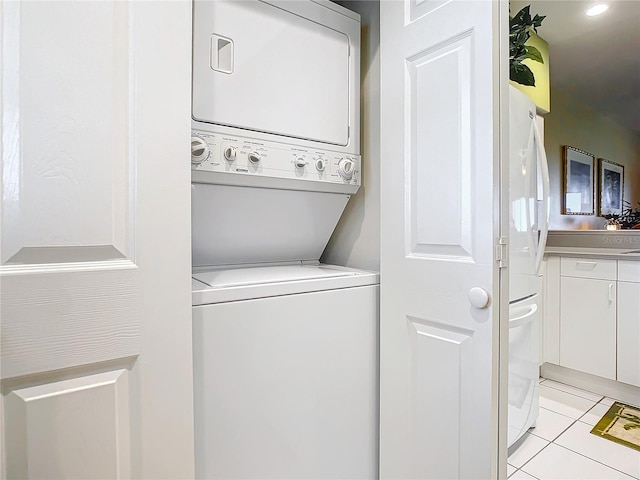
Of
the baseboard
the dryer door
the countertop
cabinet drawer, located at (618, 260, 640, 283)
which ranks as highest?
the dryer door

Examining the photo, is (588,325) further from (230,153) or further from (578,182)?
(230,153)

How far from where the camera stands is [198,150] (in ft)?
3.83

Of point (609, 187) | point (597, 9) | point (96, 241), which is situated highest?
point (597, 9)

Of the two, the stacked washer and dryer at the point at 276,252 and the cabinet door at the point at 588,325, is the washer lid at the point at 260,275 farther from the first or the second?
the cabinet door at the point at 588,325

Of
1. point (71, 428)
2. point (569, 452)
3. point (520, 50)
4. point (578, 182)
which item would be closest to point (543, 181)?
point (520, 50)

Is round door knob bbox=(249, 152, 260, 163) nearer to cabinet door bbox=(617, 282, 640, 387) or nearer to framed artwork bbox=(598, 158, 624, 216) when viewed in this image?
cabinet door bbox=(617, 282, 640, 387)

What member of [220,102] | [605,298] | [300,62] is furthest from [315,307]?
[605,298]

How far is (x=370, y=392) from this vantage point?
4.77 feet

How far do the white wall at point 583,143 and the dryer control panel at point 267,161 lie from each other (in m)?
2.77

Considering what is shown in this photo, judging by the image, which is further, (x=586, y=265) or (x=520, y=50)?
(x=586, y=265)

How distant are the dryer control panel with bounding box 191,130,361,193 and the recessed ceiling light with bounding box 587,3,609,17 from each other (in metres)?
2.21

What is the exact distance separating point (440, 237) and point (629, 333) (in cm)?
221

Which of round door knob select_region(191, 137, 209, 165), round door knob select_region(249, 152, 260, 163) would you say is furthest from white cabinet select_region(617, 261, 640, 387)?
round door knob select_region(191, 137, 209, 165)

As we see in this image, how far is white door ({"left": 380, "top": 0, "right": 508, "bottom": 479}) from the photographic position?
3.49 ft
